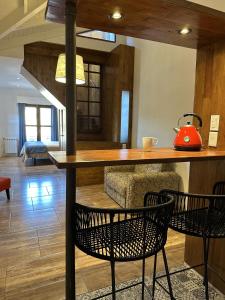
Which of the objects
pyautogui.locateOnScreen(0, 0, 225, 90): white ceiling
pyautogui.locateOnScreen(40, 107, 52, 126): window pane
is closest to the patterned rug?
pyautogui.locateOnScreen(0, 0, 225, 90): white ceiling

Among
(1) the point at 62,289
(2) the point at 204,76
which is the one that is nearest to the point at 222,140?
(2) the point at 204,76

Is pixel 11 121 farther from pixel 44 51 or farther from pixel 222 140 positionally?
pixel 222 140

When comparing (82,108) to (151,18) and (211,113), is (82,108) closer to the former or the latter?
(211,113)

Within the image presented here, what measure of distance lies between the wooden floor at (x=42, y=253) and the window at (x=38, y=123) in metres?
5.31

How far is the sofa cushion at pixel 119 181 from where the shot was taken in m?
3.25

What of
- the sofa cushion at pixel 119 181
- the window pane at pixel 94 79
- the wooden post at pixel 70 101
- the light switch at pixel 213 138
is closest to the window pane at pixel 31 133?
the window pane at pixel 94 79

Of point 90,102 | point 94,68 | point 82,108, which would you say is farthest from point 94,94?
point 94,68

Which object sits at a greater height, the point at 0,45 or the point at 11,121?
the point at 0,45

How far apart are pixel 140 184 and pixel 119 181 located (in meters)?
0.45

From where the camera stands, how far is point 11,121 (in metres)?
8.62

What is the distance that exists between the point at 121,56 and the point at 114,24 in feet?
11.4

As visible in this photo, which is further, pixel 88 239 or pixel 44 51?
pixel 44 51

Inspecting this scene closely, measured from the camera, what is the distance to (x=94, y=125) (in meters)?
5.61

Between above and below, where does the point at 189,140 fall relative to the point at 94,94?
below
